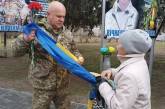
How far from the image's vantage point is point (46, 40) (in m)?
4.55

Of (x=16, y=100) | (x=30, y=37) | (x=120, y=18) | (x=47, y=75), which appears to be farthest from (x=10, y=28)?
(x=30, y=37)

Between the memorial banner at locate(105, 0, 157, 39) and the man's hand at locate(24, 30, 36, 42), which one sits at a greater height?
the memorial banner at locate(105, 0, 157, 39)

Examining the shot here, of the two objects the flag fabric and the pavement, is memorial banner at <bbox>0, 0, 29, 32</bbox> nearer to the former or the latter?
the pavement

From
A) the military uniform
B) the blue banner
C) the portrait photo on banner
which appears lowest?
the military uniform

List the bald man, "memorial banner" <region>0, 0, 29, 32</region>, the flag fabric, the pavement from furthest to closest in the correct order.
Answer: "memorial banner" <region>0, 0, 29, 32</region> → the pavement → the bald man → the flag fabric

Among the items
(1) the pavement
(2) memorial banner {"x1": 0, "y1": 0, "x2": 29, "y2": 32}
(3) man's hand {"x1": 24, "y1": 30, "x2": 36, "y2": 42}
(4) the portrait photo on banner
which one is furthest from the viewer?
(2) memorial banner {"x1": 0, "y1": 0, "x2": 29, "y2": 32}

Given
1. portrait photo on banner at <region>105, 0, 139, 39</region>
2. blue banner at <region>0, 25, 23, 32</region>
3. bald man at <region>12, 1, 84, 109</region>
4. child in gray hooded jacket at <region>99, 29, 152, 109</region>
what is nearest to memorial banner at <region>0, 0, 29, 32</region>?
blue banner at <region>0, 25, 23, 32</region>

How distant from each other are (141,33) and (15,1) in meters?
7.73

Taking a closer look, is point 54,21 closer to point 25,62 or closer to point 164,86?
point 164,86

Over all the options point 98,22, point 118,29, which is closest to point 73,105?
point 118,29

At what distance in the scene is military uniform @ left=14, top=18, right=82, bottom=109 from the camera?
4.69 m

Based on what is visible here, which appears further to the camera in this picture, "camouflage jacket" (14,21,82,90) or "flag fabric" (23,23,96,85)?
"camouflage jacket" (14,21,82,90)

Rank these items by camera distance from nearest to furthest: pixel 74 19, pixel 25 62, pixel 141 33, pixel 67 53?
pixel 141 33 < pixel 67 53 < pixel 74 19 < pixel 25 62

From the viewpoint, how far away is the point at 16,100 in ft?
27.4
